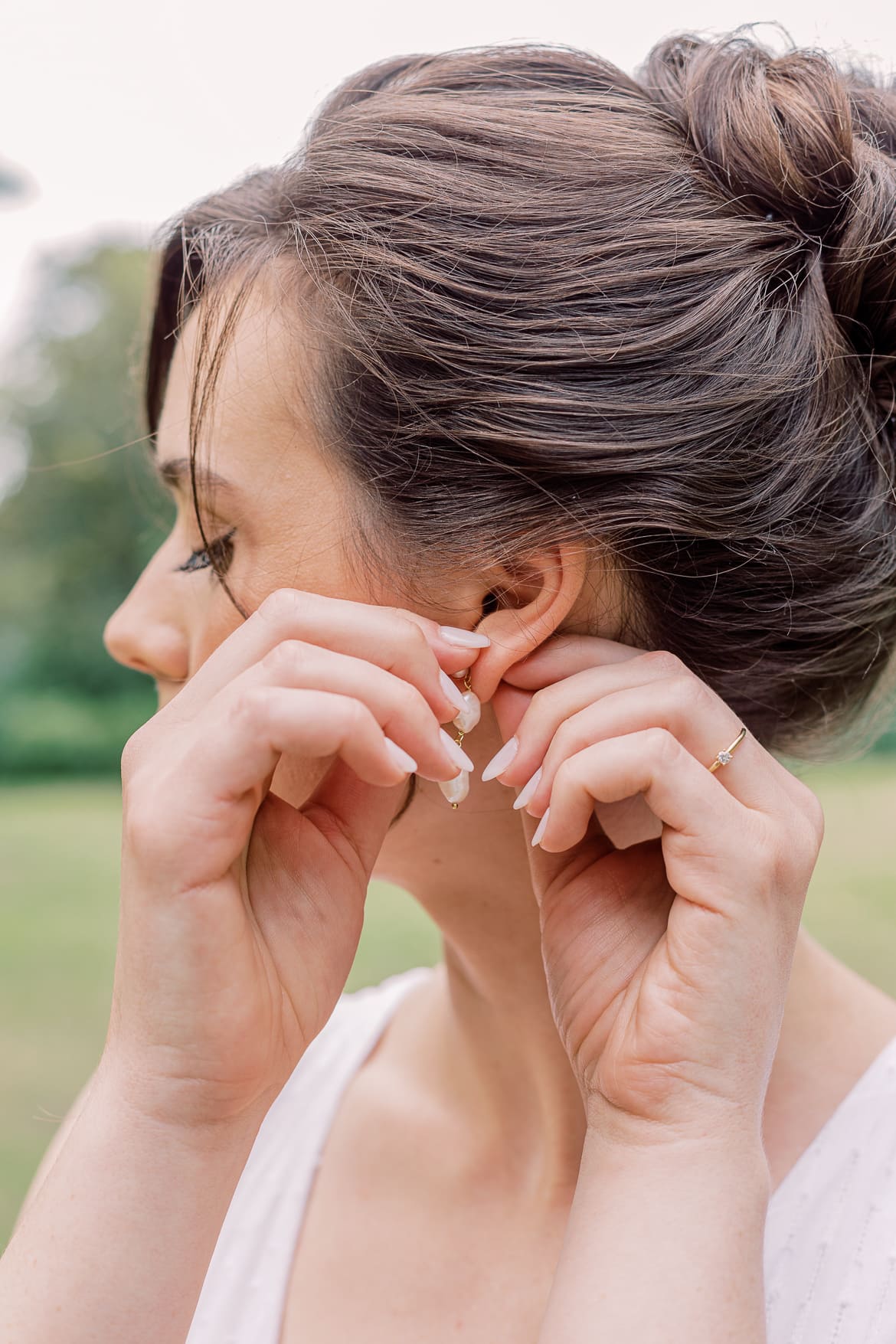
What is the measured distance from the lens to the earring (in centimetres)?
137

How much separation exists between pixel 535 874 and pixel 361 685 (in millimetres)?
471

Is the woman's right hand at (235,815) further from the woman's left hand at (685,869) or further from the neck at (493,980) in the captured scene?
the neck at (493,980)

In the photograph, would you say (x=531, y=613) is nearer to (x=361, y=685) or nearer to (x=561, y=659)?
(x=561, y=659)

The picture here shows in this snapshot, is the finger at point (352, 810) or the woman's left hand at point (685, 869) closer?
the woman's left hand at point (685, 869)

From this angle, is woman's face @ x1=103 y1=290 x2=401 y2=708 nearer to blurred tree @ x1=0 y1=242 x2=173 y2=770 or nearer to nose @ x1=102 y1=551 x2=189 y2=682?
nose @ x1=102 y1=551 x2=189 y2=682

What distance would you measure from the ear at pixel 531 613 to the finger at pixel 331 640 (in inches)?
5.3

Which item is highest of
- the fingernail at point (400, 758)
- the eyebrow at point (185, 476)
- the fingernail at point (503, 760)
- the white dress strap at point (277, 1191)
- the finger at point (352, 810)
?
the eyebrow at point (185, 476)

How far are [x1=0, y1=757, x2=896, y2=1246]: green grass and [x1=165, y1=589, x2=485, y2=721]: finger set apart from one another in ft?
13.0

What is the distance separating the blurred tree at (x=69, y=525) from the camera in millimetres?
15992

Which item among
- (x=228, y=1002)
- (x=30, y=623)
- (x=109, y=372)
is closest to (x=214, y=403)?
(x=228, y=1002)

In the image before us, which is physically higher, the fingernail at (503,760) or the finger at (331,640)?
the finger at (331,640)

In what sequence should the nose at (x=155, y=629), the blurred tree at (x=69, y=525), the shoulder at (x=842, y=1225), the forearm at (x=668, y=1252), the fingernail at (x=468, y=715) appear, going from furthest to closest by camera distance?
the blurred tree at (x=69, y=525)
the nose at (x=155, y=629)
the shoulder at (x=842, y=1225)
the fingernail at (x=468, y=715)
the forearm at (x=668, y=1252)

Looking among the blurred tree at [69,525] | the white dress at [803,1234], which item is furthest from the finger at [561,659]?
the blurred tree at [69,525]

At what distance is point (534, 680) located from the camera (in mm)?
1483
